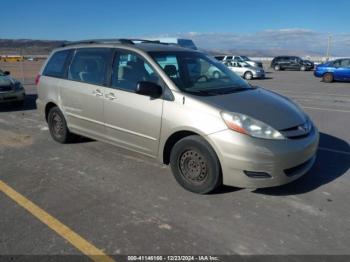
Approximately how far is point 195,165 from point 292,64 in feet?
124

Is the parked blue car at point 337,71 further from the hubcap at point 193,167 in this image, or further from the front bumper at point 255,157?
the hubcap at point 193,167

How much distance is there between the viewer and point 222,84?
16.1 feet

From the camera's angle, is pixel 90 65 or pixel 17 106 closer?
pixel 90 65

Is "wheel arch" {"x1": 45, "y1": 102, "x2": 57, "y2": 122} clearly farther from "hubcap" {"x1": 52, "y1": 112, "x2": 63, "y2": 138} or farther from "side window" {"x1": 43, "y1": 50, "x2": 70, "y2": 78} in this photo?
"side window" {"x1": 43, "y1": 50, "x2": 70, "y2": 78}

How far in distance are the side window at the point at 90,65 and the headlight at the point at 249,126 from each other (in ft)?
7.17

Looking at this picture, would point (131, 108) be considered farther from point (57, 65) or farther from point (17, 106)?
point (17, 106)

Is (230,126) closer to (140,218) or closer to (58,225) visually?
(140,218)

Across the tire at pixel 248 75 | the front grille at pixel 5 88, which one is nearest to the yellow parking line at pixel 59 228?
the front grille at pixel 5 88

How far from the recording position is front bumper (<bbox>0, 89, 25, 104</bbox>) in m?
10.2

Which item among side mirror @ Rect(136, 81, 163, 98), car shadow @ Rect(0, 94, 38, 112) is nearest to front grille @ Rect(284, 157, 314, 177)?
side mirror @ Rect(136, 81, 163, 98)

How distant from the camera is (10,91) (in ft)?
34.2

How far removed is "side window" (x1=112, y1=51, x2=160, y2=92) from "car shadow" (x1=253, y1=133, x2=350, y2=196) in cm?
207

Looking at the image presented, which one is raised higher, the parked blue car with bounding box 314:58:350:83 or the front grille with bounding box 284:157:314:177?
the parked blue car with bounding box 314:58:350:83

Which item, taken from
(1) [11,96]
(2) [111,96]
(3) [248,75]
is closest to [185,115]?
(2) [111,96]
